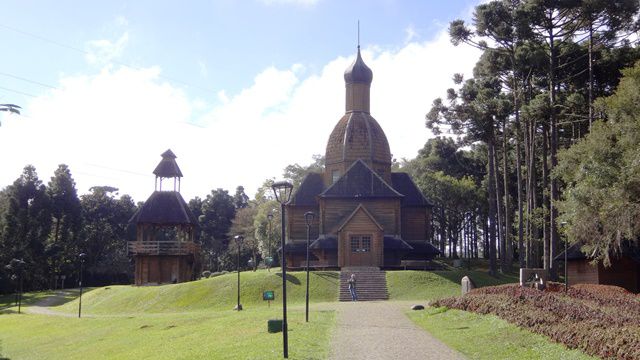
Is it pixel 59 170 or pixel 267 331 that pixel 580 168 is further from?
pixel 59 170

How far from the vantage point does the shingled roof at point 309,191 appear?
59469 millimetres

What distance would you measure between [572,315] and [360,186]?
115 ft

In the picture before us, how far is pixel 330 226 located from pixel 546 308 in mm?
33012

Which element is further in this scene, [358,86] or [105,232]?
[105,232]

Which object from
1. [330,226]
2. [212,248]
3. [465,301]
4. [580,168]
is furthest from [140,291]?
[212,248]

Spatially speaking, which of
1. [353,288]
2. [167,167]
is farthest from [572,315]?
[167,167]

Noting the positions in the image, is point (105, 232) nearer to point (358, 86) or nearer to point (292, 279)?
point (358, 86)

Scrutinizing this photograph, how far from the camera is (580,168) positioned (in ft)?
113

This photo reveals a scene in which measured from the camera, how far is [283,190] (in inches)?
734

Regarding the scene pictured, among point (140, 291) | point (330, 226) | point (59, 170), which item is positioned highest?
point (59, 170)

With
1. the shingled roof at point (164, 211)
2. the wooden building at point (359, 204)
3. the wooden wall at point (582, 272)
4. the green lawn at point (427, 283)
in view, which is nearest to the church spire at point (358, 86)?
Answer: the wooden building at point (359, 204)

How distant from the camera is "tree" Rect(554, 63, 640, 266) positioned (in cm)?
3181

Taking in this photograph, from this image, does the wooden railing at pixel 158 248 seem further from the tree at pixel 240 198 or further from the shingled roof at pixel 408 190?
the tree at pixel 240 198

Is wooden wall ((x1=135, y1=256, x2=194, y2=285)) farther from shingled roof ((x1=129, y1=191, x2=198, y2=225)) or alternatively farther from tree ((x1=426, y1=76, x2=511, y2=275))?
tree ((x1=426, y1=76, x2=511, y2=275))
